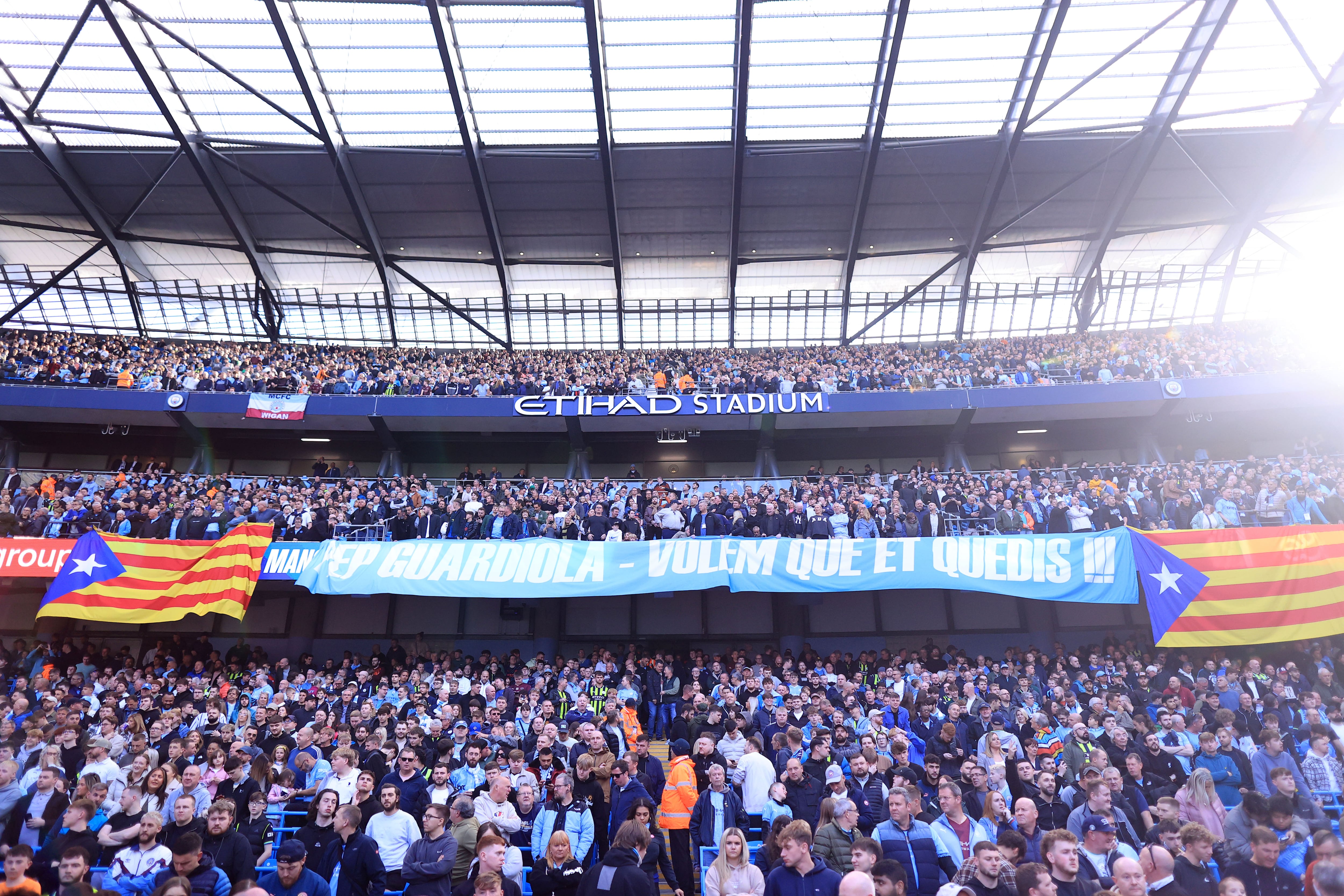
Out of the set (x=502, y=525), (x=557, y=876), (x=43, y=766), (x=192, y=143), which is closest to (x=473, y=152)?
(x=192, y=143)

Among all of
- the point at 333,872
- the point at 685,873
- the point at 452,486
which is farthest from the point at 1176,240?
the point at 333,872

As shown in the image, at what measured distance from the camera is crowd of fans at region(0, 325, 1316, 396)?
2633 centimetres

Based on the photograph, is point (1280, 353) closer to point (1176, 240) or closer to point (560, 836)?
point (1176, 240)

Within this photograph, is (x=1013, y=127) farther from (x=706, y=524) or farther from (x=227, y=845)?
(x=227, y=845)

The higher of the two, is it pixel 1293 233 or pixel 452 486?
pixel 1293 233

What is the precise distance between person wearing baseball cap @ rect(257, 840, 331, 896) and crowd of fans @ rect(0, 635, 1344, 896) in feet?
0.07

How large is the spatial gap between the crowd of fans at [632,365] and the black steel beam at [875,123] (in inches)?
161

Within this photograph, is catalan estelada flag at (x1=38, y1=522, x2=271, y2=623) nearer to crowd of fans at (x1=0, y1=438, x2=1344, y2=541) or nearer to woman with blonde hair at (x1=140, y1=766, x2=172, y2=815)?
crowd of fans at (x1=0, y1=438, x2=1344, y2=541)

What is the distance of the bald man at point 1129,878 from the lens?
533 cm

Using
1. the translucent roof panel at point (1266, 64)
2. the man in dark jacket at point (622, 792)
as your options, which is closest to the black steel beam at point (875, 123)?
the translucent roof panel at point (1266, 64)

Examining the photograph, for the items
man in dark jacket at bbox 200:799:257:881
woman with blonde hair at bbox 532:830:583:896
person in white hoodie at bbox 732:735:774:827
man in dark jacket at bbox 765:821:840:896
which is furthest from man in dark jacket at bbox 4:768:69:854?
man in dark jacket at bbox 765:821:840:896

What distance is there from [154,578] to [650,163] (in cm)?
2127

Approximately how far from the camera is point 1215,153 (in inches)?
1142

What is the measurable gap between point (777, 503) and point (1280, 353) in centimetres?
2116
